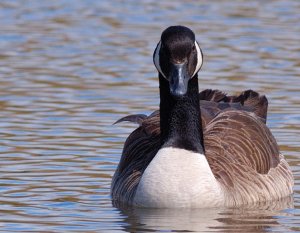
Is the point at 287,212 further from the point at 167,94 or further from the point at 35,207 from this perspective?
the point at 35,207

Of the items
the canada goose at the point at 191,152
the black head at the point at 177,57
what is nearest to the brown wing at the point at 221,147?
the canada goose at the point at 191,152

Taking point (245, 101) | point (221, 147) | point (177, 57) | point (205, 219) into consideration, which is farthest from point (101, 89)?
point (205, 219)

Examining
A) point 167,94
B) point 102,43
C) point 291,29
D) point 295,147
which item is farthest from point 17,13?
point 167,94

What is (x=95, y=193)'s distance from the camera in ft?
42.3

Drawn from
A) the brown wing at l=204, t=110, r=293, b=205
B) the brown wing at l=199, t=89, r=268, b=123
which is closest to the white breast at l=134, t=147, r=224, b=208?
the brown wing at l=204, t=110, r=293, b=205

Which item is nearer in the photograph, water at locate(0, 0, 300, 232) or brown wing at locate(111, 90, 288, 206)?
water at locate(0, 0, 300, 232)

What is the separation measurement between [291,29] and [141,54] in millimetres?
3584

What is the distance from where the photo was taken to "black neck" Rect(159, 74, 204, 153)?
1222 cm

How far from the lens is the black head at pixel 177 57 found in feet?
38.1

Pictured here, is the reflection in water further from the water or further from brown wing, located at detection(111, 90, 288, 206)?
brown wing, located at detection(111, 90, 288, 206)

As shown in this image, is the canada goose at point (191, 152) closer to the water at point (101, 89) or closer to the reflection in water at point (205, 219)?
the reflection in water at point (205, 219)

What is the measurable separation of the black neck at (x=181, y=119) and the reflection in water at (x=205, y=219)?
68cm

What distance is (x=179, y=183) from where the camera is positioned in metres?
11.8

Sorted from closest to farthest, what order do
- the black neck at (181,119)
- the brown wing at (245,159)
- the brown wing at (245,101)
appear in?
the black neck at (181,119), the brown wing at (245,159), the brown wing at (245,101)
